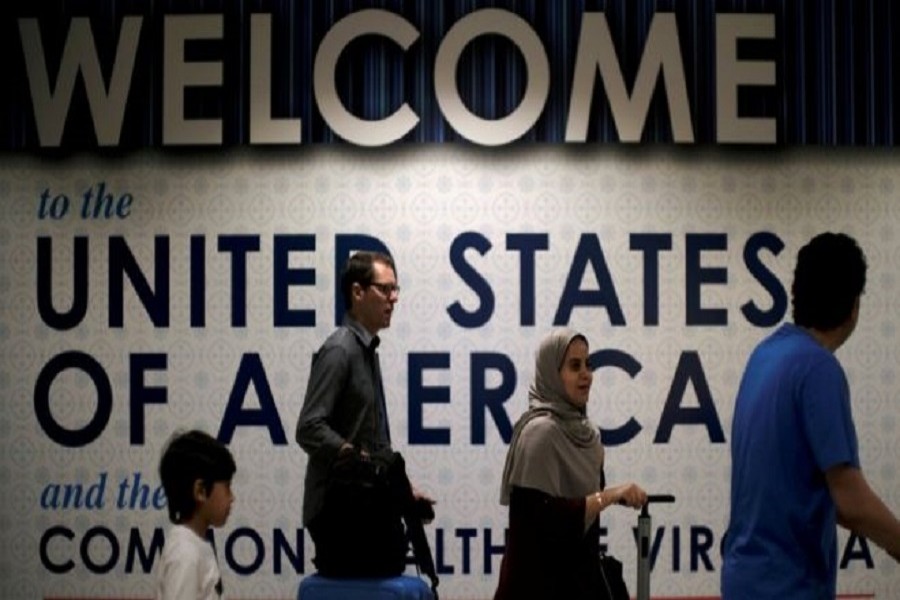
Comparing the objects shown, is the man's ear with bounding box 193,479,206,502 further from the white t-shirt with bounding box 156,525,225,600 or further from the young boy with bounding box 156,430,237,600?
the white t-shirt with bounding box 156,525,225,600

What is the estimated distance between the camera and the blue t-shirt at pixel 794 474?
10.8ft

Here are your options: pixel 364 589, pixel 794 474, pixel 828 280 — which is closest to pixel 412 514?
pixel 364 589

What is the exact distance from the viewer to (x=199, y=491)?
4.08m

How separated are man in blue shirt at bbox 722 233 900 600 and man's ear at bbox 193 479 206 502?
144 cm

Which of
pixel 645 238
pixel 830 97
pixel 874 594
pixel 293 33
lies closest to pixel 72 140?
pixel 293 33

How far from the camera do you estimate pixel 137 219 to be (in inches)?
282

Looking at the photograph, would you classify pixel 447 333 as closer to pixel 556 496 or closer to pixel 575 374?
pixel 575 374

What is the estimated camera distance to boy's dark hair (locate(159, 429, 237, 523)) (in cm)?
408


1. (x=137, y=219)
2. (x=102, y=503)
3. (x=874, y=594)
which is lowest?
(x=874, y=594)

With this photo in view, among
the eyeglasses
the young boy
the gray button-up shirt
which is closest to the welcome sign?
the eyeglasses

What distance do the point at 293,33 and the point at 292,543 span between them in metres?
2.39

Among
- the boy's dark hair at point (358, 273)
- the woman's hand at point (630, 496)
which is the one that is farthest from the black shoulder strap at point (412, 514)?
the woman's hand at point (630, 496)

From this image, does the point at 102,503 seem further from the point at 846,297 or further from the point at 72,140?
the point at 846,297

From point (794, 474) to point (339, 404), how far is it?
8.36 feet
